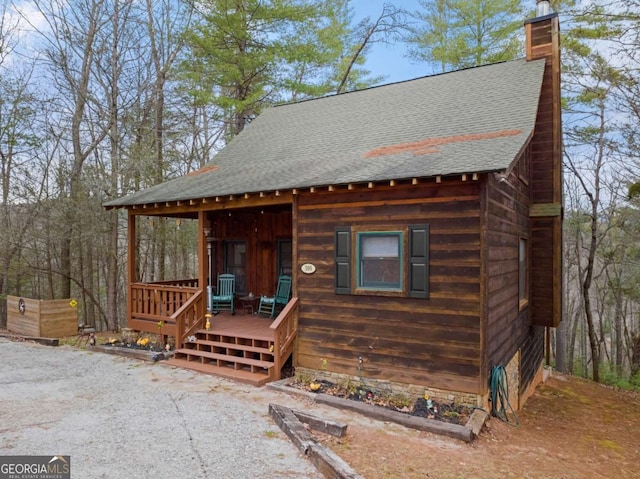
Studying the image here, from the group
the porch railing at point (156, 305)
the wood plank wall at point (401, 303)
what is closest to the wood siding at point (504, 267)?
the wood plank wall at point (401, 303)

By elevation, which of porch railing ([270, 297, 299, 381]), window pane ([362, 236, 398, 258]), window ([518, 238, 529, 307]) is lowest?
porch railing ([270, 297, 299, 381])

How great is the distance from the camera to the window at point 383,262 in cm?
582

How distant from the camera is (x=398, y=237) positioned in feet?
19.8

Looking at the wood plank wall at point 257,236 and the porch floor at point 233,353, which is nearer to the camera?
the porch floor at point 233,353

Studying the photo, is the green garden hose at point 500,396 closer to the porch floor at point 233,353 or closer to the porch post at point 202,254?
the porch floor at point 233,353

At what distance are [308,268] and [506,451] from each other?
11.9 feet

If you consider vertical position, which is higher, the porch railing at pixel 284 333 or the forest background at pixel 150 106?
the forest background at pixel 150 106

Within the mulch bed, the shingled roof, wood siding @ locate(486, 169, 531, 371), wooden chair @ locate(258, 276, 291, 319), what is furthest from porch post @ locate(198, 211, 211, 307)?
wood siding @ locate(486, 169, 531, 371)

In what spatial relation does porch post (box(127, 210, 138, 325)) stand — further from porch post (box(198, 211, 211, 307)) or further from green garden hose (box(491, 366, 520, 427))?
green garden hose (box(491, 366, 520, 427))

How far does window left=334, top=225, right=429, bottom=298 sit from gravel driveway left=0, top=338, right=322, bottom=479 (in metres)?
1.93

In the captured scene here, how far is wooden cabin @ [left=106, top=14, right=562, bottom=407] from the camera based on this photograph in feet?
18.5

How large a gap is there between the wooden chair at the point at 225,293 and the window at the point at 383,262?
4177mm

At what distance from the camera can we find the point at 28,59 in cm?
1406

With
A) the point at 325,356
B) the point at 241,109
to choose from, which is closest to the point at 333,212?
the point at 325,356
